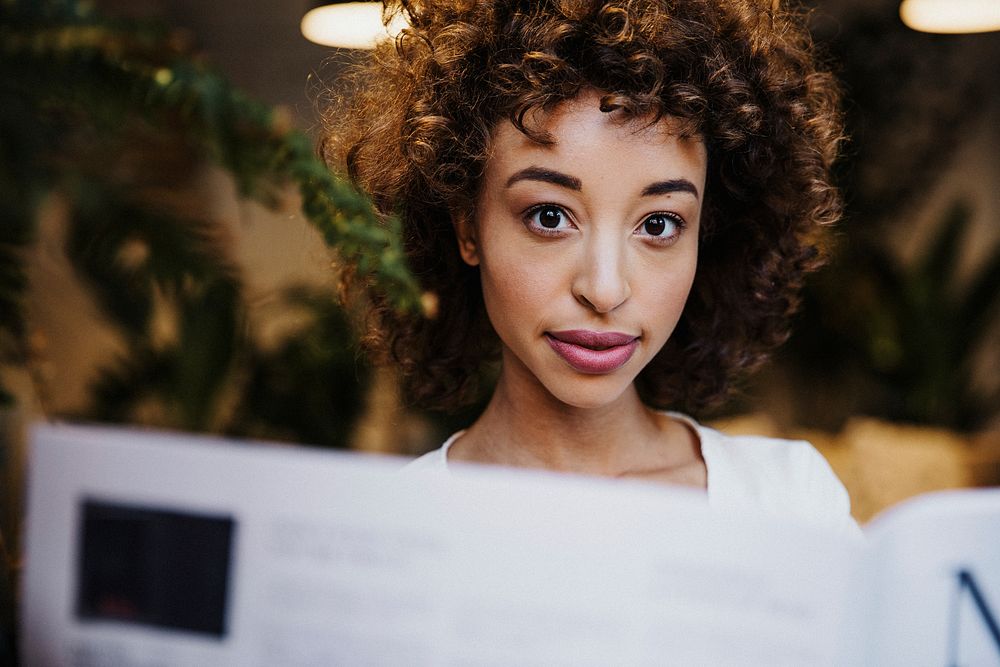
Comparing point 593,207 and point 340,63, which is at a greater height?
point 340,63

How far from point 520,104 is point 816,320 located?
2.81 metres

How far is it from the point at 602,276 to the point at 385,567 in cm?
46

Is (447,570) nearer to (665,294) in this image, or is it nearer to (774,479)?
(665,294)

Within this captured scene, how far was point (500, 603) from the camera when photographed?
0.64 meters

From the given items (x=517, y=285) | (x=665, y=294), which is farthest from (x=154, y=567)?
(x=665, y=294)

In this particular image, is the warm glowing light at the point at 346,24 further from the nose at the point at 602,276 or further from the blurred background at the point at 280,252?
the nose at the point at 602,276

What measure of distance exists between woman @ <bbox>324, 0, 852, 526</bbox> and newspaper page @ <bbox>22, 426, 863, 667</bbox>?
0.41 metres

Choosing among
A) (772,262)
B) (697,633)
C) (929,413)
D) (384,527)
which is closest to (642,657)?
(697,633)

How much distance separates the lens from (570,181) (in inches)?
38.9

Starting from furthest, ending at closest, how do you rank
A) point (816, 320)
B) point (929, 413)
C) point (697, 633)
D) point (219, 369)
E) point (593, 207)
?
point (816, 320) → point (929, 413) → point (219, 369) → point (593, 207) → point (697, 633)

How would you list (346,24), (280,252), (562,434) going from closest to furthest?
1. (562,434)
2. (346,24)
3. (280,252)

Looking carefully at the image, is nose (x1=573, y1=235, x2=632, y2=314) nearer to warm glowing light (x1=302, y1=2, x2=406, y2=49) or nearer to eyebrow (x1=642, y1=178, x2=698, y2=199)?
eyebrow (x1=642, y1=178, x2=698, y2=199)

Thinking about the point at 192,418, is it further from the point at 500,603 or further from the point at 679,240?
the point at 500,603

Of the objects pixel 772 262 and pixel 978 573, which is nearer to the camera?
pixel 978 573
